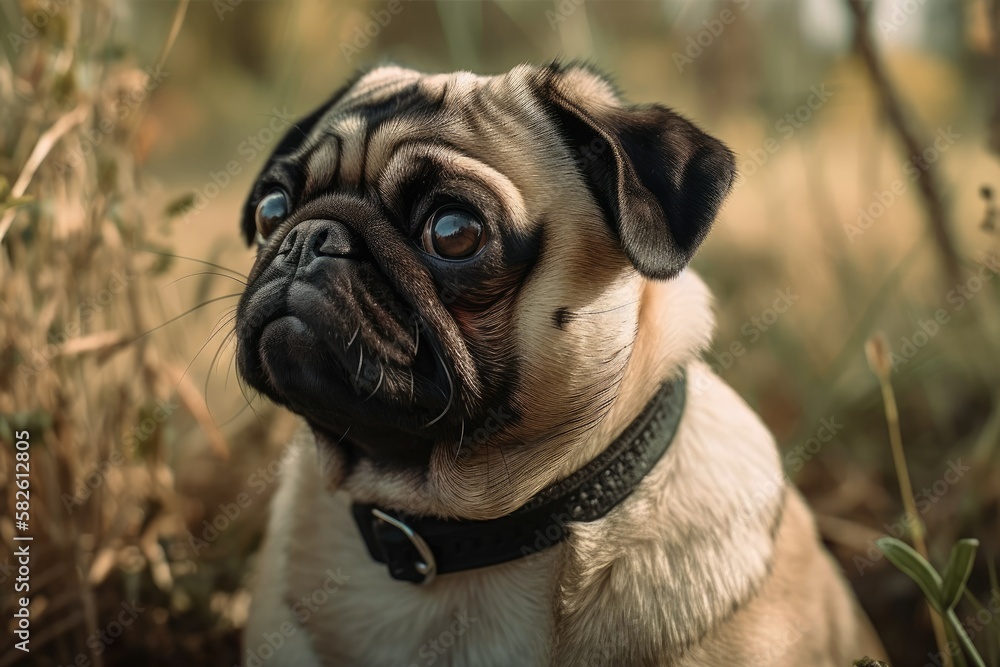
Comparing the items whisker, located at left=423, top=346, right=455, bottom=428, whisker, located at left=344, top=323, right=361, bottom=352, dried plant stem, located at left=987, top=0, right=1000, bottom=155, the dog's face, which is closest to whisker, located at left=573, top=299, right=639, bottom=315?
the dog's face

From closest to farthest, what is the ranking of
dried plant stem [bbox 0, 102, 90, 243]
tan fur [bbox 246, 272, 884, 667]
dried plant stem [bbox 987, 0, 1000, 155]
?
tan fur [bbox 246, 272, 884, 667], dried plant stem [bbox 0, 102, 90, 243], dried plant stem [bbox 987, 0, 1000, 155]

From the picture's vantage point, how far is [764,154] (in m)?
3.80

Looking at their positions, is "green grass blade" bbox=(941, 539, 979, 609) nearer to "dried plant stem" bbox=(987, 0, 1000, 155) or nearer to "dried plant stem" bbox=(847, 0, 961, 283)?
"dried plant stem" bbox=(987, 0, 1000, 155)

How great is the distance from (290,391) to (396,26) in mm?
4773

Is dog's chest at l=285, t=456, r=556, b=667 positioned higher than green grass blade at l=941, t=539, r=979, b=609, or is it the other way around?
green grass blade at l=941, t=539, r=979, b=609

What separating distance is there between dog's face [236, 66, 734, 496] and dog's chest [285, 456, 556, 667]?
0.33 m

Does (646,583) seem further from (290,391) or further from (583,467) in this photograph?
(290,391)

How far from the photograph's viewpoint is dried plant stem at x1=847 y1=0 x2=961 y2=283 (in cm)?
336

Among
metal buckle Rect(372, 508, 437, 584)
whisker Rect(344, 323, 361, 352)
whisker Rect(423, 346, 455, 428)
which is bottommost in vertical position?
metal buckle Rect(372, 508, 437, 584)

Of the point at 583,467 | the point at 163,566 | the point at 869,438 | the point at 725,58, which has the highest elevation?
the point at 725,58

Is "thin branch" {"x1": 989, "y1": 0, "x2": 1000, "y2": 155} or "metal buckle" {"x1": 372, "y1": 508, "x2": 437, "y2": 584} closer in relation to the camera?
"metal buckle" {"x1": 372, "y1": 508, "x2": 437, "y2": 584}

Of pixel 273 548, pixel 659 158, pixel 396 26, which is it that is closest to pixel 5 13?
pixel 273 548

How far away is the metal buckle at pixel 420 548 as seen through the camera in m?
2.01

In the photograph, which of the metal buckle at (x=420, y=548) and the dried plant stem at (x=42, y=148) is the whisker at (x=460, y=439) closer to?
the metal buckle at (x=420, y=548)
